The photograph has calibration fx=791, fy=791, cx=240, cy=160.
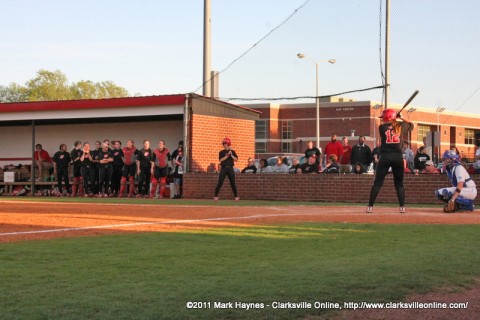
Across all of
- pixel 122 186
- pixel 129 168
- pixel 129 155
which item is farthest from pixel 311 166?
pixel 122 186

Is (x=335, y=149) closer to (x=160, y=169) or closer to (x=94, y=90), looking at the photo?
(x=160, y=169)

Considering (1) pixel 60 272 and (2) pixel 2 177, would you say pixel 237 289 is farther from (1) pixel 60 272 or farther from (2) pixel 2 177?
(2) pixel 2 177

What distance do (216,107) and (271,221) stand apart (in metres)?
13.2

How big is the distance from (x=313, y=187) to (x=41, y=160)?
11.9 meters

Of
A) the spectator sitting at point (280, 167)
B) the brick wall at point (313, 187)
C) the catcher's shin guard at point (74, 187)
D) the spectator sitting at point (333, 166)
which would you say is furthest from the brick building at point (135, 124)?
the spectator sitting at point (333, 166)

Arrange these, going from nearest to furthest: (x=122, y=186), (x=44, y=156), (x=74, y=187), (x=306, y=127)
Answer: (x=122, y=186) → (x=74, y=187) → (x=44, y=156) → (x=306, y=127)

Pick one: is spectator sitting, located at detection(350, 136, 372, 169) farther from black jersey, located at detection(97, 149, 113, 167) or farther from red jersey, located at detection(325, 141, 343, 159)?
black jersey, located at detection(97, 149, 113, 167)

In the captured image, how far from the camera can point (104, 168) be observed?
2680cm

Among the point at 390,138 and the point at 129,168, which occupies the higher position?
the point at 390,138

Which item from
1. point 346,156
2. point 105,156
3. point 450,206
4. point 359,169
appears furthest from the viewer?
point 105,156

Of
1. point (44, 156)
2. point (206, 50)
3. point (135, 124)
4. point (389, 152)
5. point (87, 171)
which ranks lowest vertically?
point (87, 171)

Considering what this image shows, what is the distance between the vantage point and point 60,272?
746 cm

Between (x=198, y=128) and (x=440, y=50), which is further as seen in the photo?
(x=198, y=128)

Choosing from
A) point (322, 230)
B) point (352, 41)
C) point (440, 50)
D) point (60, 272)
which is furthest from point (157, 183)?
point (60, 272)
